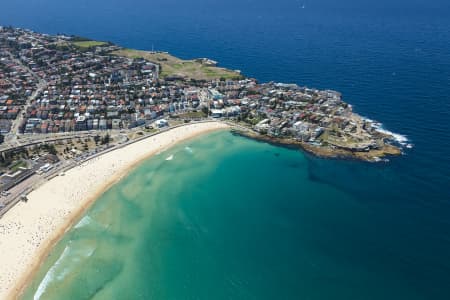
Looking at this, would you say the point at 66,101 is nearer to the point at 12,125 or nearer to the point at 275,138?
the point at 12,125

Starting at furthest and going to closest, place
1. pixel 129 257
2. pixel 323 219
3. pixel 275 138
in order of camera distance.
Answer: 1. pixel 275 138
2. pixel 323 219
3. pixel 129 257

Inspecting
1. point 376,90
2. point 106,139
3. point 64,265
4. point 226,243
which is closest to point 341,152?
point 226,243

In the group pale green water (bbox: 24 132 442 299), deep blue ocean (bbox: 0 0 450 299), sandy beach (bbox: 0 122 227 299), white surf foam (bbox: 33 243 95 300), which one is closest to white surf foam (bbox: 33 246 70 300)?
white surf foam (bbox: 33 243 95 300)

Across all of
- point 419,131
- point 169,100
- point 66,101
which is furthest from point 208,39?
point 419,131

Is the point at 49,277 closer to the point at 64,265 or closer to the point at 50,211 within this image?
the point at 64,265

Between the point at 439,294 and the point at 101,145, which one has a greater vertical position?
the point at 101,145
